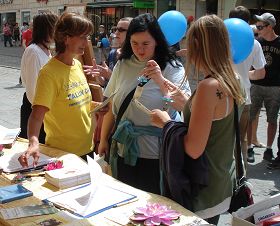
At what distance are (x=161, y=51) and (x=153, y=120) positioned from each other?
1.95 ft

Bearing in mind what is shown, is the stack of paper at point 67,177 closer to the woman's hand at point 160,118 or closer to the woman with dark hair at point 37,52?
the woman's hand at point 160,118

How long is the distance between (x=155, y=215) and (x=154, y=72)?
0.87m

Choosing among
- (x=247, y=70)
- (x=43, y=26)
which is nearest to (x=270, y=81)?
(x=247, y=70)

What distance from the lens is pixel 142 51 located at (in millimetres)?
2561

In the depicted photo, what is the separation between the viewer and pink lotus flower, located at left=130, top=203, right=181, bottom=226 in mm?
1759

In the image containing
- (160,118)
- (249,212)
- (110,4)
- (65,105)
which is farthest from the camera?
(110,4)

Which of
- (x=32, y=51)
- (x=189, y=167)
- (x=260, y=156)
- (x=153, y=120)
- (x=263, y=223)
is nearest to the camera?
(x=263, y=223)

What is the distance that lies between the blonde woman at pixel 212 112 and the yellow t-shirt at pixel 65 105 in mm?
763

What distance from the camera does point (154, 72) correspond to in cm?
236

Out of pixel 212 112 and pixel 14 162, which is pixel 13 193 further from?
pixel 212 112

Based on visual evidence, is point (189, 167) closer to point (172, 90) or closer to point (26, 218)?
point (172, 90)

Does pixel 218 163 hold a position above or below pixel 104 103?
below

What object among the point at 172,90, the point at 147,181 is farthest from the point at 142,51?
the point at 147,181

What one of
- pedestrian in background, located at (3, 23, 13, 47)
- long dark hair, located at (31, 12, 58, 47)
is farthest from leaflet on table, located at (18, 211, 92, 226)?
pedestrian in background, located at (3, 23, 13, 47)
